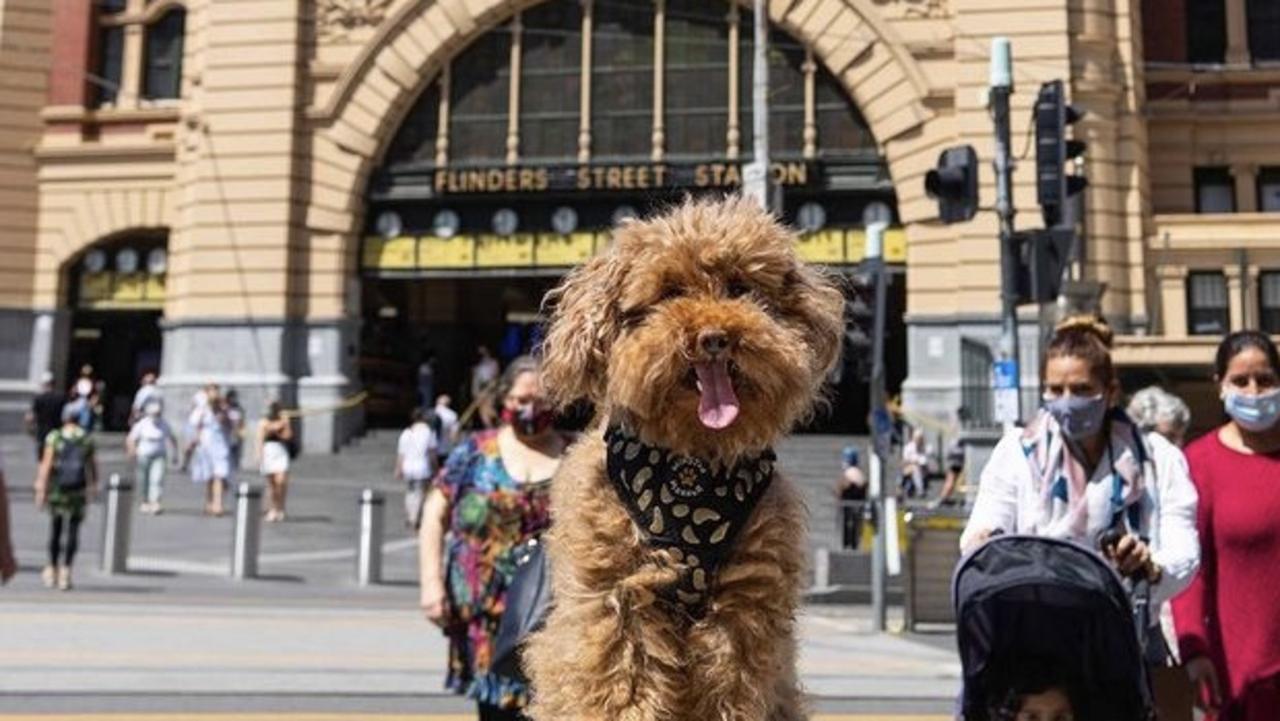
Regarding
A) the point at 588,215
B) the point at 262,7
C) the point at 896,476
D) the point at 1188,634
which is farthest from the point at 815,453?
the point at 1188,634

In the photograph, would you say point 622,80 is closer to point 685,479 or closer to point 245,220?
point 245,220

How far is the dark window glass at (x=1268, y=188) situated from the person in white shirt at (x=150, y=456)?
87.0ft

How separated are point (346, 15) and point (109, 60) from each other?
9.23 meters

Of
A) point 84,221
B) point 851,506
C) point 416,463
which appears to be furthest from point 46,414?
point 851,506

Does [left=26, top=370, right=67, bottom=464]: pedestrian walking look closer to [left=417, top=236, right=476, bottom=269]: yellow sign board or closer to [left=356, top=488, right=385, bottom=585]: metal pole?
[left=417, top=236, right=476, bottom=269]: yellow sign board

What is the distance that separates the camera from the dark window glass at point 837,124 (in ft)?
90.2

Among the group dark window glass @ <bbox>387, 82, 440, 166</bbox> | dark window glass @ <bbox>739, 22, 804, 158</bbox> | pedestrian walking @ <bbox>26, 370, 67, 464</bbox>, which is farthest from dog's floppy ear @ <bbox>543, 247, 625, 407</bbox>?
dark window glass @ <bbox>387, 82, 440, 166</bbox>

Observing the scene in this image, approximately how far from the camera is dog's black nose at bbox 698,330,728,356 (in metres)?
2.28

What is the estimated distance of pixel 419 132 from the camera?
2934cm

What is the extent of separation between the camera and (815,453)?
25.0 meters

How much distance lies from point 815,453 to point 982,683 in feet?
70.2

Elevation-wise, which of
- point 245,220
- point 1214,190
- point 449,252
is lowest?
point 449,252

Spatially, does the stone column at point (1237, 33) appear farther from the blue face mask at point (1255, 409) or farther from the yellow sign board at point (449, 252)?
the blue face mask at point (1255, 409)

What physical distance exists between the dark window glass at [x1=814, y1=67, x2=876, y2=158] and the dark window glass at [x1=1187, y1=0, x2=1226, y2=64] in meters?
10.0
